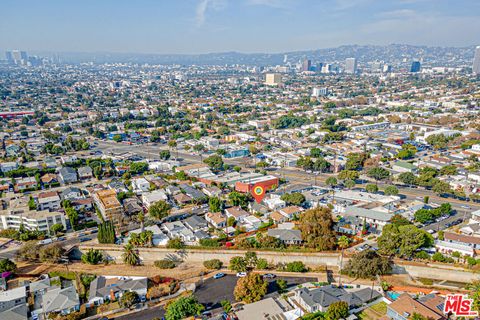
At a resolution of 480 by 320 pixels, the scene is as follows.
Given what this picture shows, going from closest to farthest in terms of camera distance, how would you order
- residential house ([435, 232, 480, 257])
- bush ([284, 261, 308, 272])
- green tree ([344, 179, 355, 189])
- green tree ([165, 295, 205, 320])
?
green tree ([165, 295, 205, 320])
bush ([284, 261, 308, 272])
residential house ([435, 232, 480, 257])
green tree ([344, 179, 355, 189])

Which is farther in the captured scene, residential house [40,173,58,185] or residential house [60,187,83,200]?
residential house [40,173,58,185]

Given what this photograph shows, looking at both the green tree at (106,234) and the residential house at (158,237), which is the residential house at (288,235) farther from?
the green tree at (106,234)

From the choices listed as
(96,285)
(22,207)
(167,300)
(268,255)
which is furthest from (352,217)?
(22,207)

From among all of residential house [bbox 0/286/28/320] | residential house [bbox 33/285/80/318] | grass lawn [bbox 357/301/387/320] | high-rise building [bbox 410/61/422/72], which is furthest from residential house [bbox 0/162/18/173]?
high-rise building [bbox 410/61/422/72]

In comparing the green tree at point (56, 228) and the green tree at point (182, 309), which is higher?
the green tree at point (182, 309)

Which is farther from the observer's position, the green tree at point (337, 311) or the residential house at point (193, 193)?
Result: the residential house at point (193, 193)

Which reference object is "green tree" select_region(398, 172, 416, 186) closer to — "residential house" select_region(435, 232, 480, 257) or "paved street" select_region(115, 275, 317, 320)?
"residential house" select_region(435, 232, 480, 257)

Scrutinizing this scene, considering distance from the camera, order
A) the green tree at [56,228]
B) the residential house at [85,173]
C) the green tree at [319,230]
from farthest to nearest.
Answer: the residential house at [85,173], the green tree at [56,228], the green tree at [319,230]

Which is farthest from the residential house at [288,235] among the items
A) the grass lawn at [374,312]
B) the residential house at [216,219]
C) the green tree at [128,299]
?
the green tree at [128,299]
